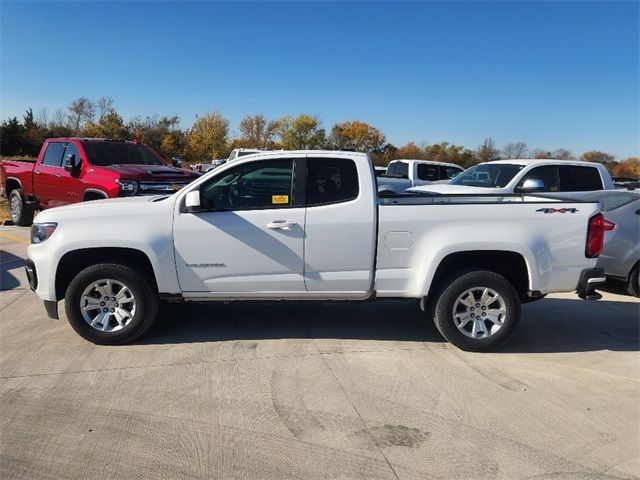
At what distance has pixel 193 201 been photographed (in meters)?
4.64

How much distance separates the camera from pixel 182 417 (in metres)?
→ 3.55

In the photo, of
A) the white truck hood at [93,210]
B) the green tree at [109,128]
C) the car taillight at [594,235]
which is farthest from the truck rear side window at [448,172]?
the green tree at [109,128]

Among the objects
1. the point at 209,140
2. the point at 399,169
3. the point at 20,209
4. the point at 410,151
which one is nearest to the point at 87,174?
the point at 20,209

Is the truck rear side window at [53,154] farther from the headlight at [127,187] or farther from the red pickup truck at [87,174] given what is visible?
the headlight at [127,187]

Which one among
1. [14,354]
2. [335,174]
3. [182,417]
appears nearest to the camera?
[182,417]

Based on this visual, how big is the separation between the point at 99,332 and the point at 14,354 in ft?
2.45

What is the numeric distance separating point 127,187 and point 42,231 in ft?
11.6

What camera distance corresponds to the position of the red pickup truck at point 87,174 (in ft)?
27.8

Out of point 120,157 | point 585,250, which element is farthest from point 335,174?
point 120,157

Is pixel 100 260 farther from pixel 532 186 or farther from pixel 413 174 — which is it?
pixel 413 174

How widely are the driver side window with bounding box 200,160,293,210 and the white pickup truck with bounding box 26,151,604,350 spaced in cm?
1

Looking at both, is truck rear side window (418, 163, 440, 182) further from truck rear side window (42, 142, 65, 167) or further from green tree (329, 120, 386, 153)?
green tree (329, 120, 386, 153)

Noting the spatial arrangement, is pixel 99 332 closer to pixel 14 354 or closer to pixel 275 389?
pixel 14 354

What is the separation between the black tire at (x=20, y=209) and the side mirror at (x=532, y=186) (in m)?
10.5
